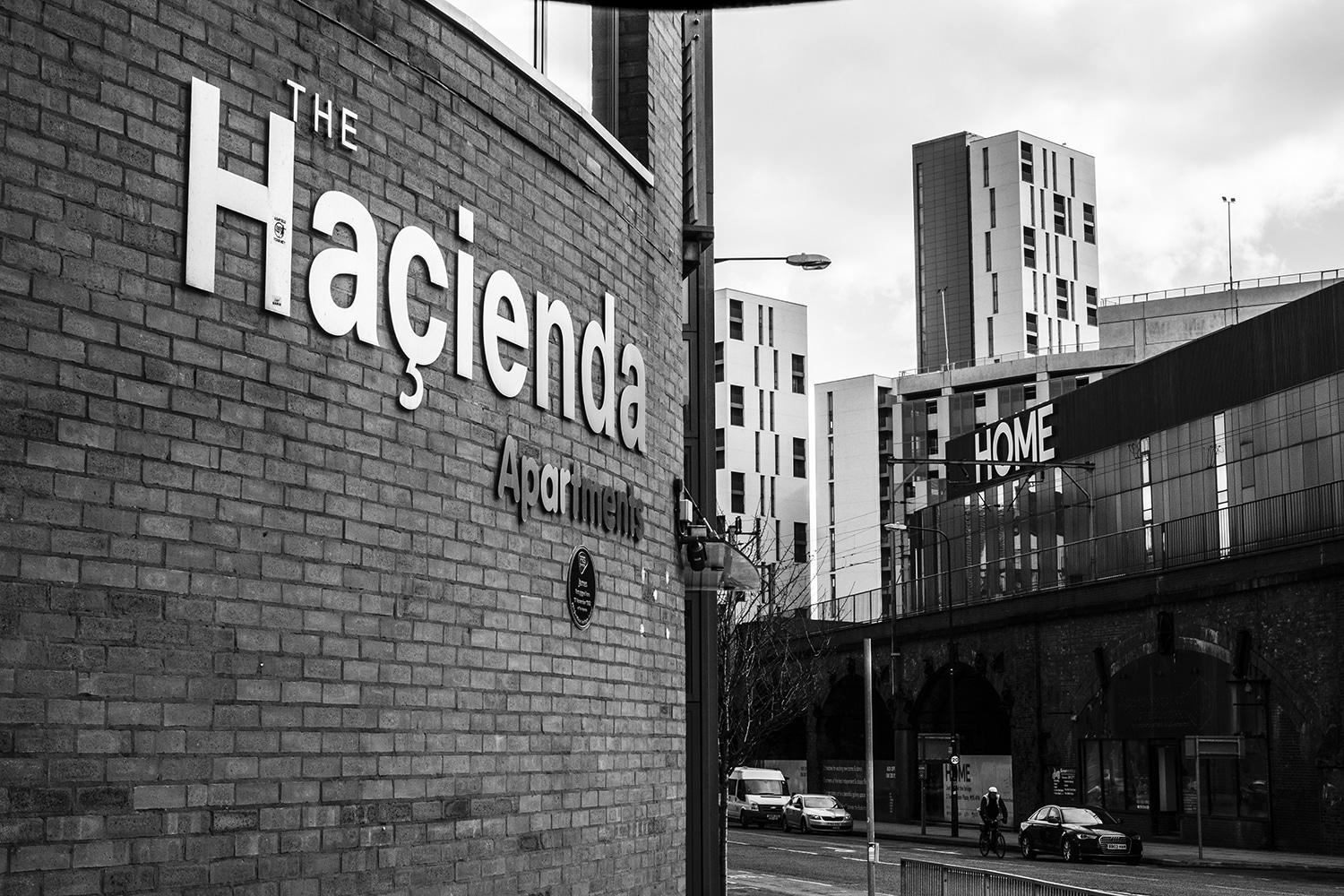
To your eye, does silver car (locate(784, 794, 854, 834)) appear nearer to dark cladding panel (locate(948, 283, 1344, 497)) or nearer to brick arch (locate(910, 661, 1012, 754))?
brick arch (locate(910, 661, 1012, 754))

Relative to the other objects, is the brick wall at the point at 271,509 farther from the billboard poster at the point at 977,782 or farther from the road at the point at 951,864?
the billboard poster at the point at 977,782

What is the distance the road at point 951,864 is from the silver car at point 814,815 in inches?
285

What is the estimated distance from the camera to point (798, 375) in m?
123

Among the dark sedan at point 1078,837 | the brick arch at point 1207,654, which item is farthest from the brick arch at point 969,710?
the dark sedan at point 1078,837

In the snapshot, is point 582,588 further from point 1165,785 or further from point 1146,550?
point 1146,550

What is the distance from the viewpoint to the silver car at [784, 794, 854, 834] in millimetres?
49219

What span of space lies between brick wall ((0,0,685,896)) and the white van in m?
Answer: 44.3

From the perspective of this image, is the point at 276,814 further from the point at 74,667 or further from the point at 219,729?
the point at 74,667

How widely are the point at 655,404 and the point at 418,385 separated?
360 centimetres

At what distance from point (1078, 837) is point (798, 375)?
89.4 meters

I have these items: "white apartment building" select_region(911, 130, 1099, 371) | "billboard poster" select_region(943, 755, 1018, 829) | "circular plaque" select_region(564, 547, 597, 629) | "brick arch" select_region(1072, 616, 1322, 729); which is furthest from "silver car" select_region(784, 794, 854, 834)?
"white apartment building" select_region(911, 130, 1099, 371)

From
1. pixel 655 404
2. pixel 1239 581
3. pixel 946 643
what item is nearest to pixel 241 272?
pixel 655 404

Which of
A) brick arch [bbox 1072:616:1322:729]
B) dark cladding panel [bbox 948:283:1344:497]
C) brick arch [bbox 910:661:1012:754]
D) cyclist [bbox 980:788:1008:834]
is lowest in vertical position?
cyclist [bbox 980:788:1008:834]

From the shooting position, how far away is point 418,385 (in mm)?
7391
